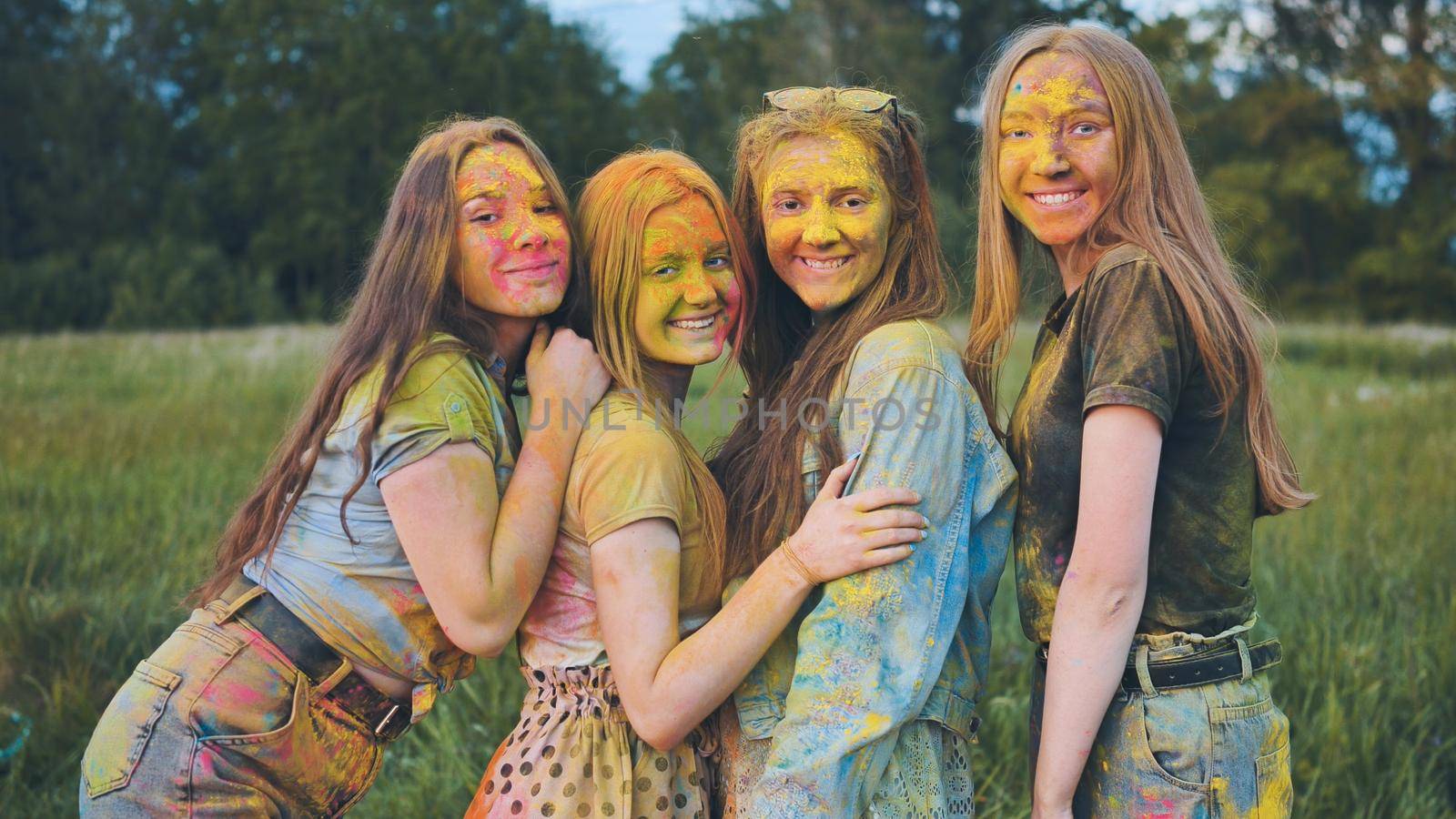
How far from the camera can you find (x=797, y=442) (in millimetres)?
2375

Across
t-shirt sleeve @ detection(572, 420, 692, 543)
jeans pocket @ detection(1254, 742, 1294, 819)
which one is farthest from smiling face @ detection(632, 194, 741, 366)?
jeans pocket @ detection(1254, 742, 1294, 819)

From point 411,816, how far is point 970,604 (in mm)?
2282

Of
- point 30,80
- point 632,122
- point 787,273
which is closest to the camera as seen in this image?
point 787,273

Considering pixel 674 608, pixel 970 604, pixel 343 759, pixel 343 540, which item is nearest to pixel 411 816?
pixel 343 759

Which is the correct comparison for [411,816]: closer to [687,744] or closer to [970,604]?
[687,744]

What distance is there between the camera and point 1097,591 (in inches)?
83.1

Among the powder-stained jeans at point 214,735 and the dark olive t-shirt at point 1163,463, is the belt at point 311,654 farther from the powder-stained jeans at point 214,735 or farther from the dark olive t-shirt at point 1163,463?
the dark olive t-shirt at point 1163,463

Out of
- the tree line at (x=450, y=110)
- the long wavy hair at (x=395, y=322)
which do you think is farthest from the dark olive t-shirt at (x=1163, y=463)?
the tree line at (x=450, y=110)

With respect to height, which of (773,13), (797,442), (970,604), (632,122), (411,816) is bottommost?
(411,816)

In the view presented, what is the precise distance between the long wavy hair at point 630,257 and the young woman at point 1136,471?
0.67 m

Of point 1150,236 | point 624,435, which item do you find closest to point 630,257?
point 624,435

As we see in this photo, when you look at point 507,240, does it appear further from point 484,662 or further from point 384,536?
point 484,662

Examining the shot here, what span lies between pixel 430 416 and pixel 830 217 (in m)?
0.94

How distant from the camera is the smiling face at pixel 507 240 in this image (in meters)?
2.53
